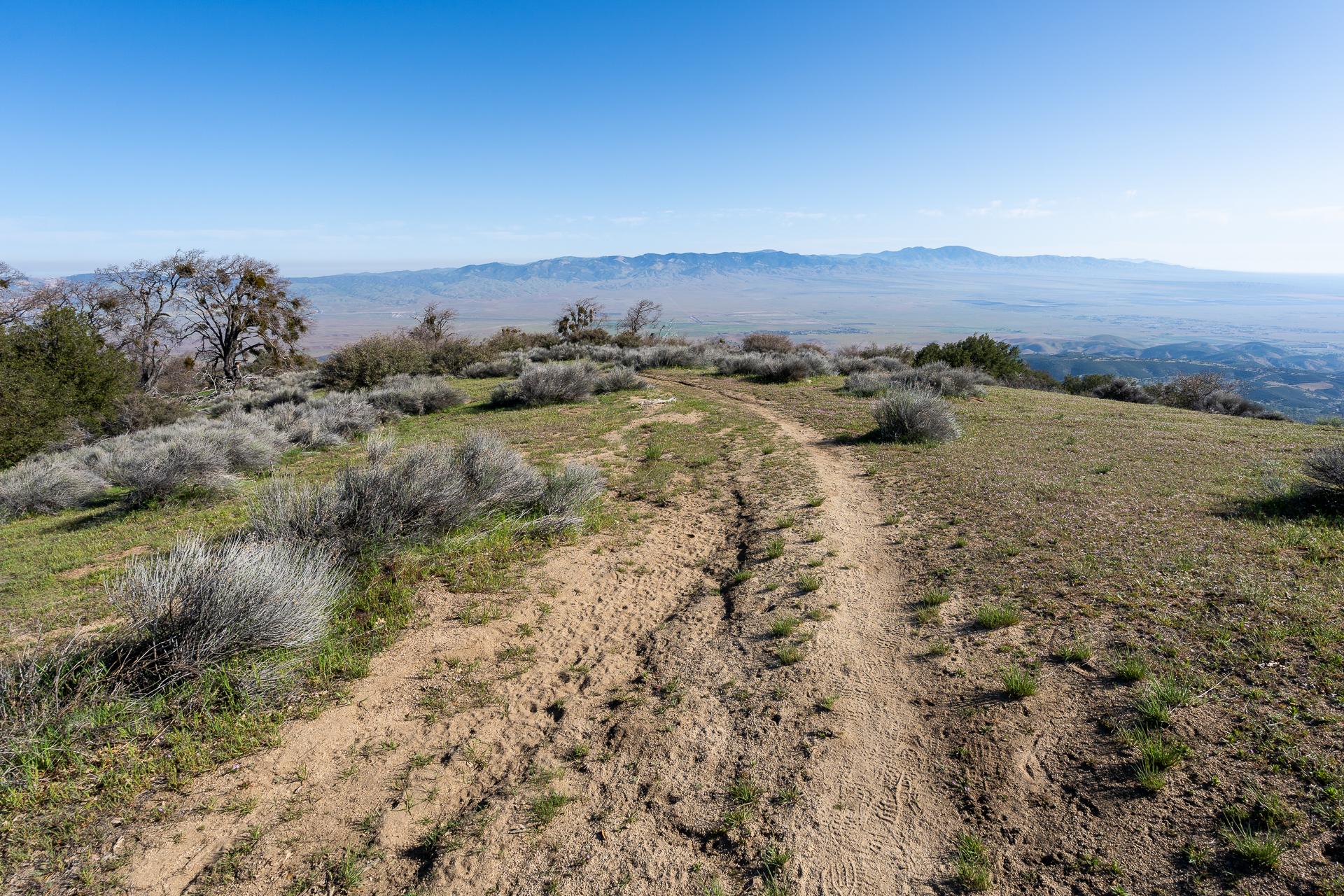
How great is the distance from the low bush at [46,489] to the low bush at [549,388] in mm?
9722

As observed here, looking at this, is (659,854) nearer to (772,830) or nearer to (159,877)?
(772,830)

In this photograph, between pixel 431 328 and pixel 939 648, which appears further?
pixel 431 328

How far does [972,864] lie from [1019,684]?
1.55 meters

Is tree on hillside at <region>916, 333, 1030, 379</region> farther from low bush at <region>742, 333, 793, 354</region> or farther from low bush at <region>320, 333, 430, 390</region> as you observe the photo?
low bush at <region>320, 333, 430, 390</region>

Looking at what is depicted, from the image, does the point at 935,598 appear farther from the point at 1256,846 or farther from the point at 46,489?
the point at 46,489

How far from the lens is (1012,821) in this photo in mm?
3154

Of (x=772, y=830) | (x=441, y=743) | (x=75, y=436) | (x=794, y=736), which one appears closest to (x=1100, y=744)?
(x=794, y=736)

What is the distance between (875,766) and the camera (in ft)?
12.0

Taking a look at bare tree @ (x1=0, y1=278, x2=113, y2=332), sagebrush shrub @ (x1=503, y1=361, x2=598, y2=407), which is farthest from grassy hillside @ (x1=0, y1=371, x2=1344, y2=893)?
bare tree @ (x1=0, y1=278, x2=113, y2=332)

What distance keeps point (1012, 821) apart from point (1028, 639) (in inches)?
76.3

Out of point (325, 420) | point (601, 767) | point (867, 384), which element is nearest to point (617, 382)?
point (867, 384)

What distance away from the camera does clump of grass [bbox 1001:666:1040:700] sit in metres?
4.03

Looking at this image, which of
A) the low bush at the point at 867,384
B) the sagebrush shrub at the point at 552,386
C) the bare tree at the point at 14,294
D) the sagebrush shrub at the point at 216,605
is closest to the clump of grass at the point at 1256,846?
the sagebrush shrub at the point at 216,605

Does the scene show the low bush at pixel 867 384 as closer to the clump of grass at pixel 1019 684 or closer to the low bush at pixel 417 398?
the low bush at pixel 417 398
